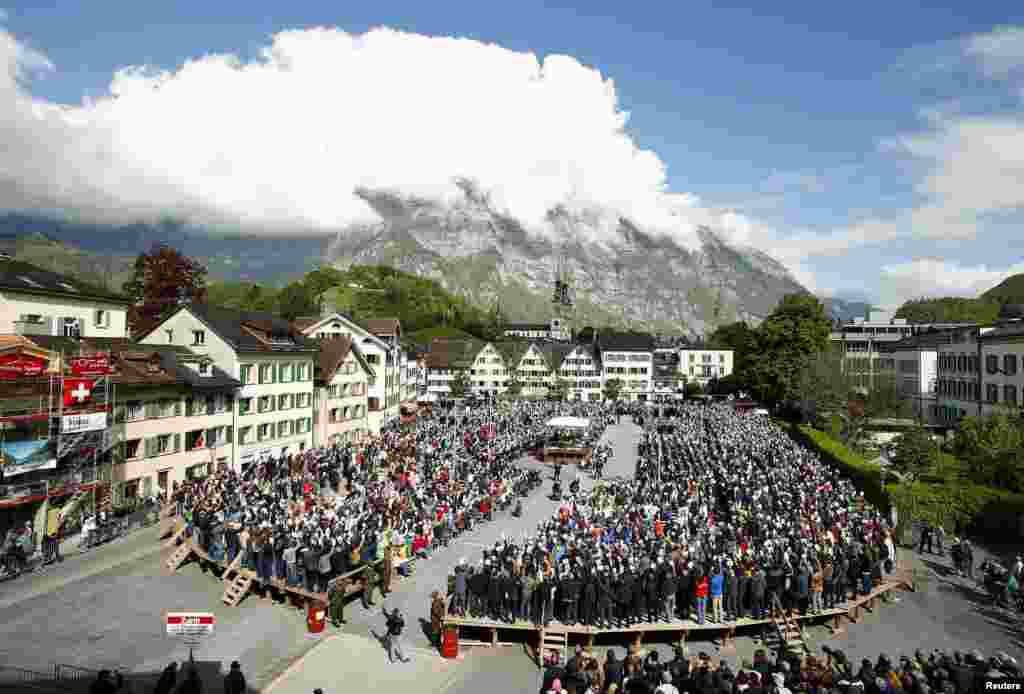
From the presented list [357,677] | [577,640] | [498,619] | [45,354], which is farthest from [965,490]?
[45,354]

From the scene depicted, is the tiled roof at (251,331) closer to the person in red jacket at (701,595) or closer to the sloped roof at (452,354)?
the person in red jacket at (701,595)

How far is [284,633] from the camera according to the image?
20.0 metres

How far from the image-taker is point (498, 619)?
19.6m

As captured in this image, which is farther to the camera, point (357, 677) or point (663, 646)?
Answer: point (663, 646)

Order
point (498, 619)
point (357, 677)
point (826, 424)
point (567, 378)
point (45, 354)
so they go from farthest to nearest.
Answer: point (567, 378)
point (826, 424)
point (45, 354)
point (498, 619)
point (357, 677)

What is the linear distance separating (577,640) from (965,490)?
25323 mm

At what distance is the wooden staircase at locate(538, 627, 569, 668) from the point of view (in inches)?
728

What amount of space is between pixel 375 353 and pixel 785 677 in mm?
58428

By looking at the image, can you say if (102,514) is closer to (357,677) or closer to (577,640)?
(357,677)

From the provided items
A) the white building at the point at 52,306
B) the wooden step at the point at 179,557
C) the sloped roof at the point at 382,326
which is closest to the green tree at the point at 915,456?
the wooden step at the point at 179,557

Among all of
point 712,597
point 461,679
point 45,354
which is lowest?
point 461,679

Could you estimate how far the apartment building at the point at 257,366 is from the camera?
44500 millimetres

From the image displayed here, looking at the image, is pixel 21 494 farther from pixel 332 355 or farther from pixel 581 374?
pixel 581 374

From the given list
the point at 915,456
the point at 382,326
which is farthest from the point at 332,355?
the point at 915,456
